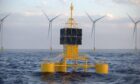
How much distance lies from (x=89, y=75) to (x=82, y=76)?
2837 millimetres

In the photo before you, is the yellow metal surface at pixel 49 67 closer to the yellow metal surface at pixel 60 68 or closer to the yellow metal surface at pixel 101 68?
the yellow metal surface at pixel 60 68

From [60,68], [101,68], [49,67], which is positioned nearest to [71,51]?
[60,68]

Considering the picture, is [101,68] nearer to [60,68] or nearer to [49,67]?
[60,68]

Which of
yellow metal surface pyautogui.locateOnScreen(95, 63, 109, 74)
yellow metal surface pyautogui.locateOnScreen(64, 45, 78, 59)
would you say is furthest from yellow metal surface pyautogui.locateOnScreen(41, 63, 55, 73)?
yellow metal surface pyautogui.locateOnScreen(95, 63, 109, 74)

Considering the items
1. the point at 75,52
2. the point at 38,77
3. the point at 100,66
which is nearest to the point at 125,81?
the point at 100,66

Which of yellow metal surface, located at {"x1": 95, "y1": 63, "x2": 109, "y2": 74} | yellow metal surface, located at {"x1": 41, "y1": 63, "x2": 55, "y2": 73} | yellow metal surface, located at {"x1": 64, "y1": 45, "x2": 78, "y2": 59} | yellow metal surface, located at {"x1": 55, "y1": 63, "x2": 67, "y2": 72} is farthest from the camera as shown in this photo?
yellow metal surface, located at {"x1": 55, "y1": 63, "x2": 67, "y2": 72}

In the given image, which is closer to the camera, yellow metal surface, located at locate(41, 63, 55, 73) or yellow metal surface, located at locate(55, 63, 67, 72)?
yellow metal surface, located at locate(41, 63, 55, 73)

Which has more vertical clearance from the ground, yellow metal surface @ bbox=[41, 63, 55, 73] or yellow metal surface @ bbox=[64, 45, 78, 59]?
yellow metal surface @ bbox=[64, 45, 78, 59]

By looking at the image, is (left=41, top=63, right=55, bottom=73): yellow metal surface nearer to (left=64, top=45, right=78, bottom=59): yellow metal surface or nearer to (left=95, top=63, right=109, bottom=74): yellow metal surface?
(left=64, top=45, right=78, bottom=59): yellow metal surface

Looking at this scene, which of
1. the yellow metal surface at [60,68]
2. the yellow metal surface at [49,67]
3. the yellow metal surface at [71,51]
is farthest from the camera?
the yellow metal surface at [60,68]

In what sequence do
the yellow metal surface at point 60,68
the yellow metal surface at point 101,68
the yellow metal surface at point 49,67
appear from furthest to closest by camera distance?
1. the yellow metal surface at point 60,68
2. the yellow metal surface at point 101,68
3. the yellow metal surface at point 49,67

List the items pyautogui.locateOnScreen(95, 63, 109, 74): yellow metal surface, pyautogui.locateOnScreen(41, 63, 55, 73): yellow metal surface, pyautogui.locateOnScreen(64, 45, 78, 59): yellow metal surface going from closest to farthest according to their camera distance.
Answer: pyautogui.locateOnScreen(41, 63, 55, 73): yellow metal surface < pyautogui.locateOnScreen(95, 63, 109, 74): yellow metal surface < pyautogui.locateOnScreen(64, 45, 78, 59): yellow metal surface

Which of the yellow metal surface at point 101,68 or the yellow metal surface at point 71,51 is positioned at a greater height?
the yellow metal surface at point 71,51

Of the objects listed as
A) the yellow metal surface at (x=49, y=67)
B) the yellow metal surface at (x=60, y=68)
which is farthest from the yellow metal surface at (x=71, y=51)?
the yellow metal surface at (x=49, y=67)
